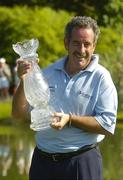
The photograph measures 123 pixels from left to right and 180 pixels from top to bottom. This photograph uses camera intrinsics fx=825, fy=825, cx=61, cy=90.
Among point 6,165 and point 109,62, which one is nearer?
point 6,165

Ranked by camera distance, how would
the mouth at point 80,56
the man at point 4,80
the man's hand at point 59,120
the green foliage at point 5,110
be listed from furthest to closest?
1. the man at point 4,80
2. the green foliage at point 5,110
3. the mouth at point 80,56
4. the man's hand at point 59,120

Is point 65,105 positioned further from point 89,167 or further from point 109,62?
point 109,62

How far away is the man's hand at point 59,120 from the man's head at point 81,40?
37 centimetres

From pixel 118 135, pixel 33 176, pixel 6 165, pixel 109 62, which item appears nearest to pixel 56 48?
pixel 109 62

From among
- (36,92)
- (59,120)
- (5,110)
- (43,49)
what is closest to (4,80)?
(43,49)

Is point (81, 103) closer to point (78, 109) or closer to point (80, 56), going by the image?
point (78, 109)

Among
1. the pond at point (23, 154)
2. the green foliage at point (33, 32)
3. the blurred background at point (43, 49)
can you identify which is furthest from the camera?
the green foliage at point (33, 32)

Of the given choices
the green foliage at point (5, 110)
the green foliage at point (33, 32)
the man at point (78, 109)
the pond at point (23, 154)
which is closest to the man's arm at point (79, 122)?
the man at point (78, 109)

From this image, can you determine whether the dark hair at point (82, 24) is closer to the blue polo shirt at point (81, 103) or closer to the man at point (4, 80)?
the blue polo shirt at point (81, 103)

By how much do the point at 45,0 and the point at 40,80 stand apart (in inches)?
1317

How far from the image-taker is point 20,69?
541cm

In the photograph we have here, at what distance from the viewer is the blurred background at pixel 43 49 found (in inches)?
499

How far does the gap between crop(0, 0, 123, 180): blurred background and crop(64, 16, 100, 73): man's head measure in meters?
5.35

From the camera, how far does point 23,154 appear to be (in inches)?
527
